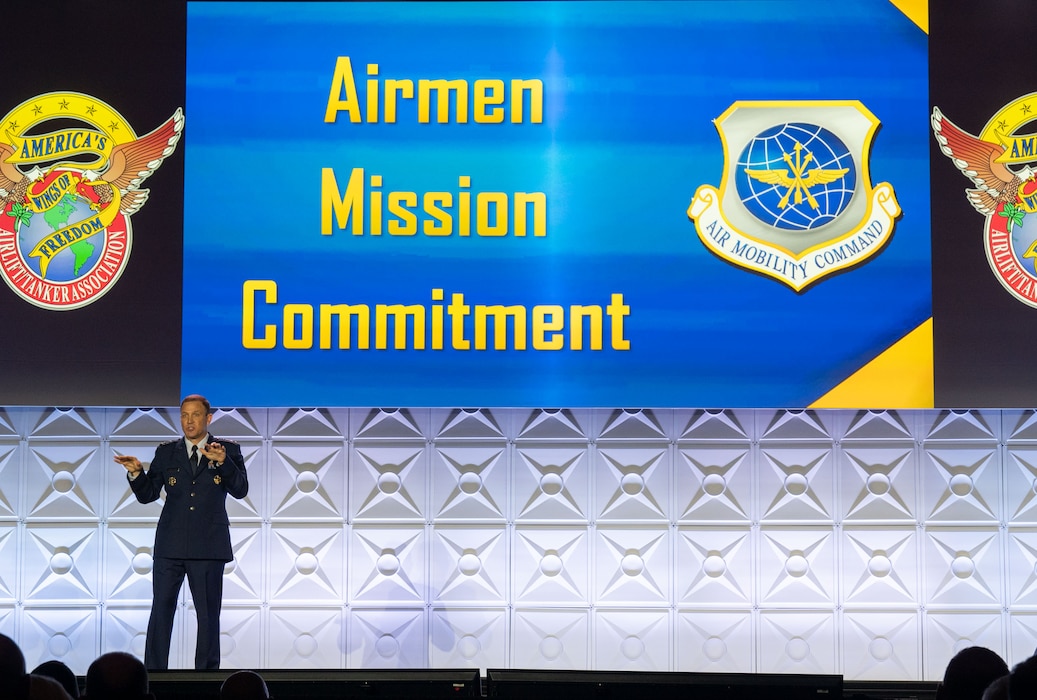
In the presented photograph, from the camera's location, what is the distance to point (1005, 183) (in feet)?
18.5

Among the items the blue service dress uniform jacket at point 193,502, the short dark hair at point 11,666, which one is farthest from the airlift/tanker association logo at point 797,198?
the short dark hair at point 11,666

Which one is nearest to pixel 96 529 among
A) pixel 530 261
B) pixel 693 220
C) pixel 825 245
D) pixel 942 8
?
pixel 530 261

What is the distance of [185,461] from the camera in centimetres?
500

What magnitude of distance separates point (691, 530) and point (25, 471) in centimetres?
364

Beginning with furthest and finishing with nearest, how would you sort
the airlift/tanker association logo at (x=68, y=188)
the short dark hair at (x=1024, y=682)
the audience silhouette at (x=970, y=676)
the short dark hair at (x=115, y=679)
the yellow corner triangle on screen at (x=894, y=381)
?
the airlift/tanker association logo at (x=68, y=188), the yellow corner triangle on screen at (x=894, y=381), the audience silhouette at (x=970, y=676), the short dark hair at (x=115, y=679), the short dark hair at (x=1024, y=682)

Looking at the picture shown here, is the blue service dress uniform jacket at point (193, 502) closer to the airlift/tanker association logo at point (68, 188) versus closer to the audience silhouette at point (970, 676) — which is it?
the airlift/tanker association logo at point (68, 188)

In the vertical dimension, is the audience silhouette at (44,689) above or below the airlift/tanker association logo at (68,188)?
below

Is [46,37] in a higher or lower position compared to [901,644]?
higher

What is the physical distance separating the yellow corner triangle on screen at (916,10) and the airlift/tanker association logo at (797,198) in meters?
0.53

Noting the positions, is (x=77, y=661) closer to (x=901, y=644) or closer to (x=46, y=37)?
(x=46, y=37)

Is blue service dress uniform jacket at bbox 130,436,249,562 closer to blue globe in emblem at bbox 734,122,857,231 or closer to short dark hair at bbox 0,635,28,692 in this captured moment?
blue globe in emblem at bbox 734,122,857,231

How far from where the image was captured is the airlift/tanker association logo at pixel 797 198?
18.3ft

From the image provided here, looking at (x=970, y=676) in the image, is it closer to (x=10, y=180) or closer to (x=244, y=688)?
(x=244, y=688)

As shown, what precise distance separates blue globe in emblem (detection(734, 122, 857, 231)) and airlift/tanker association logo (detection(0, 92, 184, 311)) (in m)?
3.04
